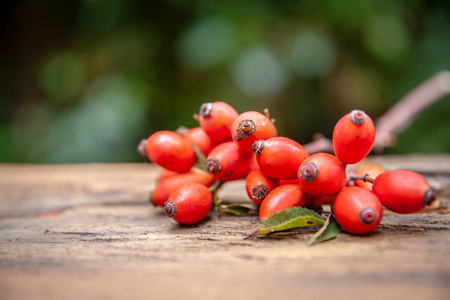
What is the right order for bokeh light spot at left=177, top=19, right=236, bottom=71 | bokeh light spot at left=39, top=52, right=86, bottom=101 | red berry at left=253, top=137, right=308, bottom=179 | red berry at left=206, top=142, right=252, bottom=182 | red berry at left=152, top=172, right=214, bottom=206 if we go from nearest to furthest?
red berry at left=253, top=137, right=308, bottom=179 → red berry at left=206, top=142, right=252, bottom=182 → red berry at left=152, top=172, right=214, bottom=206 → bokeh light spot at left=177, top=19, right=236, bottom=71 → bokeh light spot at left=39, top=52, right=86, bottom=101

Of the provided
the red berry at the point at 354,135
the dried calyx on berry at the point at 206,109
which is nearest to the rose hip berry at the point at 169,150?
the dried calyx on berry at the point at 206,109

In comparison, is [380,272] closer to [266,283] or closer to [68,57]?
[266,283]

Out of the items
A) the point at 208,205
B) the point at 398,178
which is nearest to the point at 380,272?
the point at 398,178

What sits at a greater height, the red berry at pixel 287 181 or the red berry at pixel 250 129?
the red berry at pixel 250 129

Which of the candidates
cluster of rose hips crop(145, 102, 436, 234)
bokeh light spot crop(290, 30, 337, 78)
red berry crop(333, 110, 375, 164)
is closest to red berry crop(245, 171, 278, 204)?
Answer: cluster of rose hips crop(145, 102, 436, 234)

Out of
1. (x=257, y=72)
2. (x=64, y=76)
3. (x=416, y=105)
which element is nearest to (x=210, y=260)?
(x=416, y=105)

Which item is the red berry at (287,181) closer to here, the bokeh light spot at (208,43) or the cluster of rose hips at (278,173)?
the cluster of rose hips at (278,173)

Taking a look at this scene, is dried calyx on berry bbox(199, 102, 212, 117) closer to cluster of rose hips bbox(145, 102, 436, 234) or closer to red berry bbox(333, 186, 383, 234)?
cluster of rose hips bbox(145, 102, 436, 234)
